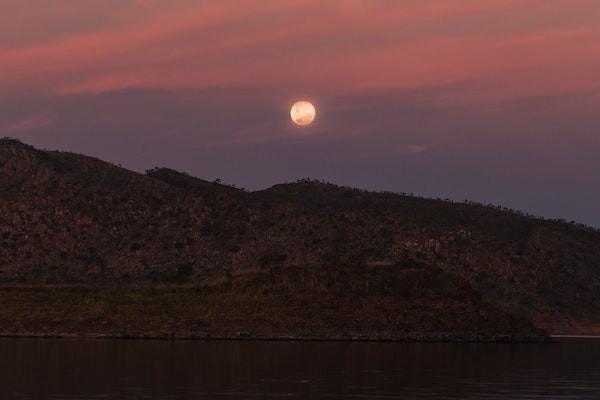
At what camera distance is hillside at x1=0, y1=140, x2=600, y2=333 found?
128 metres

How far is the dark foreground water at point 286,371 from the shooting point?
36.6 metres

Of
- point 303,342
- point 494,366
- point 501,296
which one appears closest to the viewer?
point 494,366

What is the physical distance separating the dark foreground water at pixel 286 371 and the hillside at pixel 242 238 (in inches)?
1774

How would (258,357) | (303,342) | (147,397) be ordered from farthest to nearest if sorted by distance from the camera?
(303,342) < (258,357) < (147,397)

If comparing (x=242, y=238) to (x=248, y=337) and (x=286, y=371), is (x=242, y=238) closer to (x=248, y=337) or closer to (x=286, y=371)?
(x=248, y=337)

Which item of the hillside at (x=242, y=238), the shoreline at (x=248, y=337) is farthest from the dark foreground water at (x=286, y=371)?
the hillside at (x=242, y=238)

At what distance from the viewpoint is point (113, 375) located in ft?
140

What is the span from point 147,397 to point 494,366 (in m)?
23.3

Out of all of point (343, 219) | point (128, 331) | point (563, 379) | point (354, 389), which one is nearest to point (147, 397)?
point (354, 389)

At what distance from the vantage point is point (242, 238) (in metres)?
144

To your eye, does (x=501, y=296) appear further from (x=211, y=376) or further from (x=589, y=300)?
(x=211, y=376)

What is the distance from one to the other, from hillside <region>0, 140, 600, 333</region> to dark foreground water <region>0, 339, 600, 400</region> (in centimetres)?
4505

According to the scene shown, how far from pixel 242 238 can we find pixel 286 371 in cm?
9738

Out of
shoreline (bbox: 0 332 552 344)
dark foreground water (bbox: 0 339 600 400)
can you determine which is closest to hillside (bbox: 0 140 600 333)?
shoreline (bbox: 0 332 552 344)
